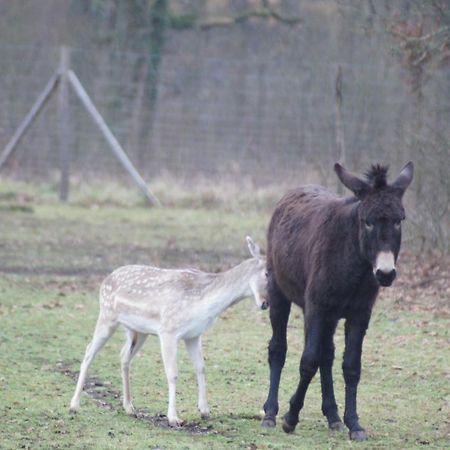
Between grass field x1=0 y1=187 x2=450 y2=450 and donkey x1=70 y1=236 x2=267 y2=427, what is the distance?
33 cm

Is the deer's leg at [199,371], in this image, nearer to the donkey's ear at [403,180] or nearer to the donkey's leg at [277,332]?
the donkey's leg at [277,332]

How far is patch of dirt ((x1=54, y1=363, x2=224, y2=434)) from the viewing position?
792cm

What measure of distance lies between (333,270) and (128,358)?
194cm

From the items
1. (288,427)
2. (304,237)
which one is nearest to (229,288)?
(304,237)

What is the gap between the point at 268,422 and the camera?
26.2ft

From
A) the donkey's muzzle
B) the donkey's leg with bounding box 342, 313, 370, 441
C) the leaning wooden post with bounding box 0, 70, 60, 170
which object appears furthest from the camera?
the leaning wooden post with bounding box 0, 70, 60, 170

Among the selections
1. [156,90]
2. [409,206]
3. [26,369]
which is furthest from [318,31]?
[26,369]

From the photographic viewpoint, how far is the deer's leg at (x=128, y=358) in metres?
8.34

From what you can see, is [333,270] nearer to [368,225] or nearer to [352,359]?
[368,225]

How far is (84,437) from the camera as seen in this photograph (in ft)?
24.3

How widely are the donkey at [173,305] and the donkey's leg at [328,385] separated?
1.72 ft

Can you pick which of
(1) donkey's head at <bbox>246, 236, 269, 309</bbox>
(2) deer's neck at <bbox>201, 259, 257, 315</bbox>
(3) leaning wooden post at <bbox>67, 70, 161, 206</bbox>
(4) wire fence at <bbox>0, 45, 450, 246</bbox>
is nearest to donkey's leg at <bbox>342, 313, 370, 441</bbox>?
(1) donkey's head at <bbox>246, 236, 269, 309</bbox>

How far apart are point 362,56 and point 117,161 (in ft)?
19.1

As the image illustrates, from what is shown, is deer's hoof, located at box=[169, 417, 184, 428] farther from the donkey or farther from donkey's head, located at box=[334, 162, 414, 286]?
donkey's head, located at box=[334, 162, 414, 286]
